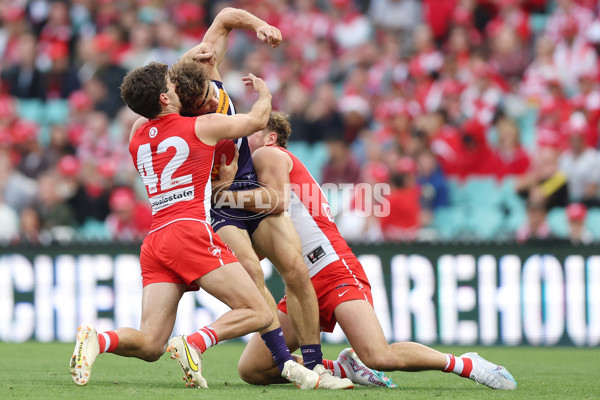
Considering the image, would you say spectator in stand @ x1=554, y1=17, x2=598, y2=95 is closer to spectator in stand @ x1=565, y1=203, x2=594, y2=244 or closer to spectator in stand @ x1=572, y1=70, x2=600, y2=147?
spectator in stand @ x1=572, y1=70, x2=600, y2=147

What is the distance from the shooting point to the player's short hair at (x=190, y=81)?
22.4 ft

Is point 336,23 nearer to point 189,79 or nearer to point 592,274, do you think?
point 592,274

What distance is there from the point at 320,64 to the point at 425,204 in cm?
432

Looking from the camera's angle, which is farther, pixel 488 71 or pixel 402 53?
pixel 402 53

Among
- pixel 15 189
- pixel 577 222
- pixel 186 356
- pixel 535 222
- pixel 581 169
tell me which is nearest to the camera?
pixel 186 356

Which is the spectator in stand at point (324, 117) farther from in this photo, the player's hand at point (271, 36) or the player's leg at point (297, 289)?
the player's leg at point (297, 289)

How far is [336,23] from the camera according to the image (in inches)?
675

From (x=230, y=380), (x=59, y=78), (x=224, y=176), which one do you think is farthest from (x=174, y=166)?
(x=59, y=78)


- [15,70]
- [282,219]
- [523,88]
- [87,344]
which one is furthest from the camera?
[15,70]

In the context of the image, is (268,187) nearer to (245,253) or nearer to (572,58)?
(245,253)

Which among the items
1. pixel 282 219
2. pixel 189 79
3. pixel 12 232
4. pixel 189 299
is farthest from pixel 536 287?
pixel 12 232

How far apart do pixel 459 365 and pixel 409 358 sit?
36 cm

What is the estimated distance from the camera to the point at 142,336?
6480 millimetres

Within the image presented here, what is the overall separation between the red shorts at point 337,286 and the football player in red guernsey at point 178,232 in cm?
76
